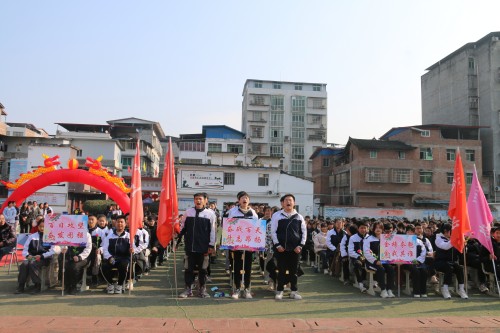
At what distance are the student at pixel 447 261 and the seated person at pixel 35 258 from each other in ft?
28.1

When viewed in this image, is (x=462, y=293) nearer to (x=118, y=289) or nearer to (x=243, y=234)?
(x=243, y=234)

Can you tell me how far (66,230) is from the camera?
9.09 m

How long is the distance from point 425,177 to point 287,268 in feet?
133

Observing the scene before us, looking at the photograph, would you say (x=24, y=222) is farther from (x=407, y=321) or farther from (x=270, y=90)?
(x=270, y=90)

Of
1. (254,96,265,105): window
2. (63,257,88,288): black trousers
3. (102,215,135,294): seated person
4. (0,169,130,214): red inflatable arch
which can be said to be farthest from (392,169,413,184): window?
(63,257,88,288): black trousers

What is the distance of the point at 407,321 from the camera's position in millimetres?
7062

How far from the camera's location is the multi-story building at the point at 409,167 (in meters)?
44.7

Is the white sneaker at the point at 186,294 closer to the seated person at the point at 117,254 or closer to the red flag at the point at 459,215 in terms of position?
the seated person at the point at 117,254

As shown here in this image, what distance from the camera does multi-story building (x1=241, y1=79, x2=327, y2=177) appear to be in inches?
2678

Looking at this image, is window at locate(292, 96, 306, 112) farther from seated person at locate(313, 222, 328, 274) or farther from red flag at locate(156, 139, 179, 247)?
red flag at locate(156, 139, 179, 247)

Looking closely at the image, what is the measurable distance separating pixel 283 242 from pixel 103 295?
3826 millimetres

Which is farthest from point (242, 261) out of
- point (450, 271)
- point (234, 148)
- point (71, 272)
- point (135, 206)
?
point (234, 148)

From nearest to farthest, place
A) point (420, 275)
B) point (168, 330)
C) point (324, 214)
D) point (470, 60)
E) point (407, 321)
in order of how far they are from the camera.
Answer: point (168, 330), point (407, 321), point (420, 275), point (324, 214), point (470, 60)

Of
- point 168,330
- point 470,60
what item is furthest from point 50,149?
point 470,60
